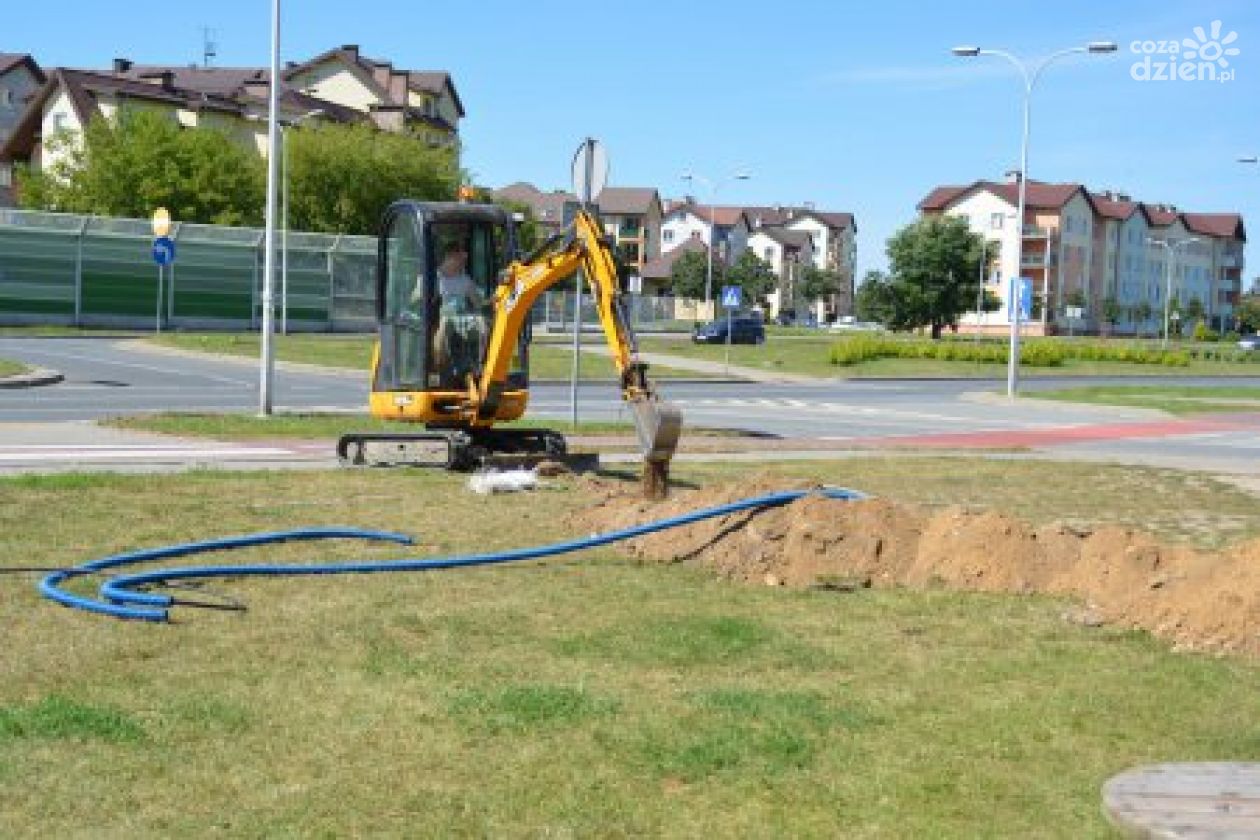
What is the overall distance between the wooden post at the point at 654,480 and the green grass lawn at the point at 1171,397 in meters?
27.7

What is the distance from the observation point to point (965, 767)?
539 centimetres

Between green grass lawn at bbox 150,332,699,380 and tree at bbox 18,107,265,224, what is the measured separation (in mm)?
17953

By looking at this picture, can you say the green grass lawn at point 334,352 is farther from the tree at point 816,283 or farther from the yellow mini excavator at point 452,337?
the tree at point 816,283

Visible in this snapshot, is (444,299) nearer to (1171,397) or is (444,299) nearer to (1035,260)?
(1171,397)

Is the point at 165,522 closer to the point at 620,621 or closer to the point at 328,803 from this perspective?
the point at 620,621

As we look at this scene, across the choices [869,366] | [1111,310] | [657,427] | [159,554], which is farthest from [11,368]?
[1111,310]

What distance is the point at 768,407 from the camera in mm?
32656

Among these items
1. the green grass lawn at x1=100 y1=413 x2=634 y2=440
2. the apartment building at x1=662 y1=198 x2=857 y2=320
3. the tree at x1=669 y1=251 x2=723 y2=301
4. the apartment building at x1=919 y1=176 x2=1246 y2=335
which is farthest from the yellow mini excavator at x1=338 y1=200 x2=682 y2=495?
the apartment building at x1=662 y1=198 x2=857 y2=320

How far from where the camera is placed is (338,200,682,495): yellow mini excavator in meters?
14.6

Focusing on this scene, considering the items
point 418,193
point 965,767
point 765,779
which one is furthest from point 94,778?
point 418,193

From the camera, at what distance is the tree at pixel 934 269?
3191 inches

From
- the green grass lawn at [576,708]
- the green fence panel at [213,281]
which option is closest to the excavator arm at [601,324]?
the green grass lawn at [576,708]

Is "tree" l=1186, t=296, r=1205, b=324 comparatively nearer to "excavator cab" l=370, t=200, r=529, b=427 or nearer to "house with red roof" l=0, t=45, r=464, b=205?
"house with red roof" l=0, t=45, r=464, b=205

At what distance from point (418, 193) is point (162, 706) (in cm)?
7186
